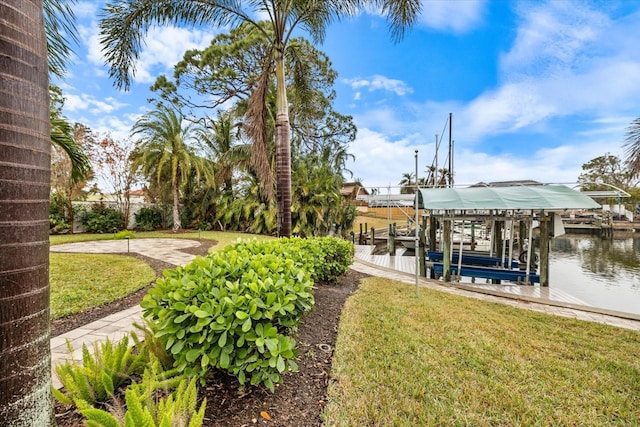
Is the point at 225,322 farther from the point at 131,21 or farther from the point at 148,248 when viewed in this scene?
the point at 148,248

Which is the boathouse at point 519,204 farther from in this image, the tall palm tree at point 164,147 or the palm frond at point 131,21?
the tall palm tree at point 164,147

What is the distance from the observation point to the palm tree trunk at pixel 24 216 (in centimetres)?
114

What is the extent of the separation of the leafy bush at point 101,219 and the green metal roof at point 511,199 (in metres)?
15.2

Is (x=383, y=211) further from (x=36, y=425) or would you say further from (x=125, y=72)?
(x=36, y=425)

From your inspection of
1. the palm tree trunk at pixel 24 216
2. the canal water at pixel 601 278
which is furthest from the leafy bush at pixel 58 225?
the canal water at pixel 601 278

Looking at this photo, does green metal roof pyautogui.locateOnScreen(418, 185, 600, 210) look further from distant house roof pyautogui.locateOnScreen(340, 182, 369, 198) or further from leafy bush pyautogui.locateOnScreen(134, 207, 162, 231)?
leafy bush pyautogui.locateOnScreen(134, 207, 162, 231)

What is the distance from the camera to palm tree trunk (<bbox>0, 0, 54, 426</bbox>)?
1.14 meters

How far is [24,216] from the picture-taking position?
119 cm

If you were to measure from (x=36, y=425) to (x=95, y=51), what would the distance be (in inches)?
239

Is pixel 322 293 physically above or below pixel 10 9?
below

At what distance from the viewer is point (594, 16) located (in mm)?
7602

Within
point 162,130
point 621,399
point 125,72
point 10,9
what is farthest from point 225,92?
point 621,399

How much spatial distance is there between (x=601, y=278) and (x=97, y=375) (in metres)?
12.9

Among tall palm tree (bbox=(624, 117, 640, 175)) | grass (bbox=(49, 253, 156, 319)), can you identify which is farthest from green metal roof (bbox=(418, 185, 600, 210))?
grass (bbox=(49, 253, 156, 319))
